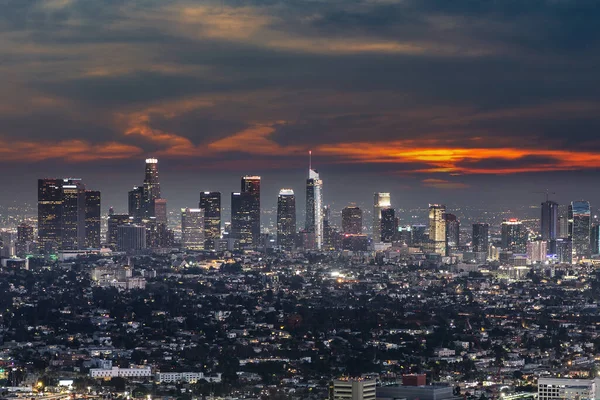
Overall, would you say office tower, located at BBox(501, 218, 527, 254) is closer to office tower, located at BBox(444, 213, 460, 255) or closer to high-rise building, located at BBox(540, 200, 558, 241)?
high-rise building, located at BBox(540, 200, 558, 241)

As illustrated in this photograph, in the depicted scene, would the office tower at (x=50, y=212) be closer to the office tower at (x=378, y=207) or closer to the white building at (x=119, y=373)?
the office tower at (x=378, y=207)

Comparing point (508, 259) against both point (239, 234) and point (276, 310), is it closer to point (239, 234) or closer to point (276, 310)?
point (239, 234)

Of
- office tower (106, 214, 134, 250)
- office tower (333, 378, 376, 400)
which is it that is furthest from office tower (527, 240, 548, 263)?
office tower (333, 378, 376, 400)

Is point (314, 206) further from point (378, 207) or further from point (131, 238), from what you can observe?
point (131, 238)

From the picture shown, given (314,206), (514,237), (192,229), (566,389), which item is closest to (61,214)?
(192,229)

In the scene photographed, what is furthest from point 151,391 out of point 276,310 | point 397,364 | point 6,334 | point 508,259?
point 508,259

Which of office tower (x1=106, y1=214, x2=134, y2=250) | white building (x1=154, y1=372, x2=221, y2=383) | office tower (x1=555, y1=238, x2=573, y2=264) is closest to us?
white building (x1=154, y1=372, x2=221, y2=383)
